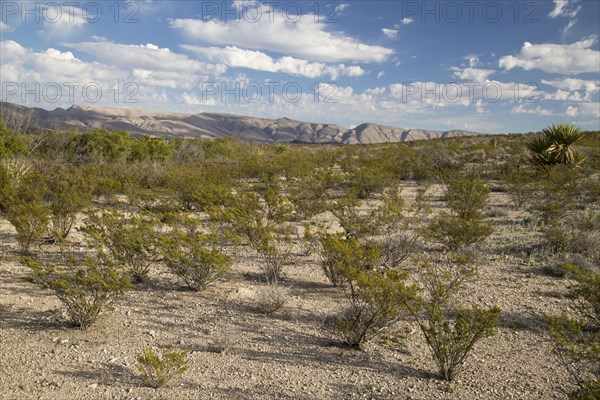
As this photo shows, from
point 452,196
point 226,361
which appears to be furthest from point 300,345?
point 452,196

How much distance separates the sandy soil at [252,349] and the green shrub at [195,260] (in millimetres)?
236

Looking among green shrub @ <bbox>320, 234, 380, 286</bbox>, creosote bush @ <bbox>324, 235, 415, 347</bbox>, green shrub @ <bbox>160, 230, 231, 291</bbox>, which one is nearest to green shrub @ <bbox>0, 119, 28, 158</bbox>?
green shrub @ <bbox>160, 230, 231, 291</bbox>

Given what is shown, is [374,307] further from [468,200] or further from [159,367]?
[468,200]

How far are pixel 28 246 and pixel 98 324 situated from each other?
4141mm

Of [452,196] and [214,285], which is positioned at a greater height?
[452,196]

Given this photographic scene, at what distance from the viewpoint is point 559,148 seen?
20.3 meters

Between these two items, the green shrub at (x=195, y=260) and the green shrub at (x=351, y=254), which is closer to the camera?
the green shrub at (x=351, y=254)

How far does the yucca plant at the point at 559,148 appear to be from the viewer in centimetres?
2011

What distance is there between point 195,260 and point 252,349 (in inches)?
87.5

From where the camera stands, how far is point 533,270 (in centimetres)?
863

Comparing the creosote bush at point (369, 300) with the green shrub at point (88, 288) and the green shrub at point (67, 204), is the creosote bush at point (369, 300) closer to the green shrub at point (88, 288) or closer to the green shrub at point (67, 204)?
the green shrub at point (88, 288)

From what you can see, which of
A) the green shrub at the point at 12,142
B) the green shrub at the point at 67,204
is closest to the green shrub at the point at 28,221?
the green shrub at the point at 67,204

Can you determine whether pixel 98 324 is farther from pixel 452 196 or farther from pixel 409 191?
pixel 409 191

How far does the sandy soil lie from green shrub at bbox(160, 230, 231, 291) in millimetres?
236
